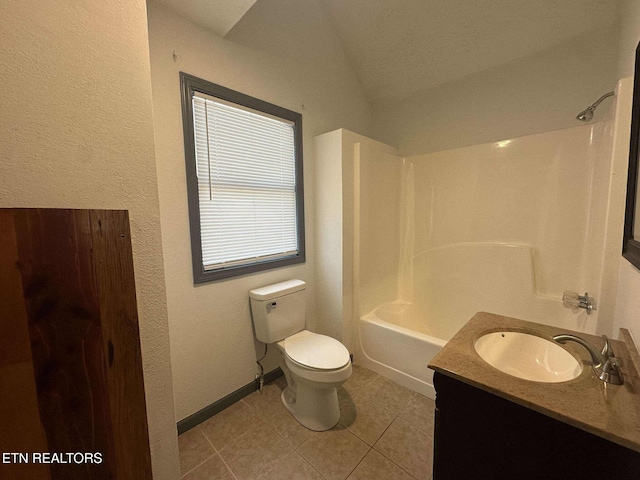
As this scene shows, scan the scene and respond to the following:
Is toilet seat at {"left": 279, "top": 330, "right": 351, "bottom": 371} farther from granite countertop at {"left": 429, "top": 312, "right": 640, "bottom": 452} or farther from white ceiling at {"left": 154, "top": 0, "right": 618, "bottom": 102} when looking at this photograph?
white ceiling at {"left": 154, "top": 0, "right": 618, "bottom": 102}

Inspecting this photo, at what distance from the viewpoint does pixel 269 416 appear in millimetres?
1616

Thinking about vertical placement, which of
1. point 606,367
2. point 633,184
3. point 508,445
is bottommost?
point 508,445

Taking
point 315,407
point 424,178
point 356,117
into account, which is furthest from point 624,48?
point 315,407

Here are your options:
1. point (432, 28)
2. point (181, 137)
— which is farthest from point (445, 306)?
Answer: point (181, 137)

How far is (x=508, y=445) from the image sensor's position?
2.48ft

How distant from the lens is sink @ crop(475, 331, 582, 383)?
3.28ft

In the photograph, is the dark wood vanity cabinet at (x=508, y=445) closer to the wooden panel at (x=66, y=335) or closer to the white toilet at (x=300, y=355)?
the white toilet at (x=300, y=355)

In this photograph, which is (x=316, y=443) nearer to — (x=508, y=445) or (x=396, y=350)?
(x=396, y=350)

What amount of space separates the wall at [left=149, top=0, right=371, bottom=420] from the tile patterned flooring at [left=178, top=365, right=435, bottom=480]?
0.69 ft

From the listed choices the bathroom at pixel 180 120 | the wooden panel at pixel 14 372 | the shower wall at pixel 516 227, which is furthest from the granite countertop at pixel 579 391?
the wooden panel at pixel 14 372

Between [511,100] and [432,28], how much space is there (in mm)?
840

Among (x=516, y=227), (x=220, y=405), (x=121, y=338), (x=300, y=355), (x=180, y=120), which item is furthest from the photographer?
(x=516, y=227)

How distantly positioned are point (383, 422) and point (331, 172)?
1.76 meters

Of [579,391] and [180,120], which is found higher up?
[180,120]
